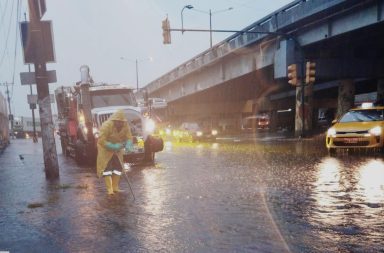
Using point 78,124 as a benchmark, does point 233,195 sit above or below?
below

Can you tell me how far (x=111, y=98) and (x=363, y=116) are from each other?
9725 millimetres

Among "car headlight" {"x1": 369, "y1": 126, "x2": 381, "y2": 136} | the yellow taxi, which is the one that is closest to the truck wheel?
the yellow taxi

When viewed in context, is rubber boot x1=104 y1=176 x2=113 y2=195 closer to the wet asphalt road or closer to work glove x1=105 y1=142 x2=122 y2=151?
the wet asphalt road

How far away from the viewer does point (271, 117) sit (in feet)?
168

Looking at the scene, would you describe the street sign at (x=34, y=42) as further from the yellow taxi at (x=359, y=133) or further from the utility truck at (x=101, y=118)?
the yellow taxi at (x=359, y=133)

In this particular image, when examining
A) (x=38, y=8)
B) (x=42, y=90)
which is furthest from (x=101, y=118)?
(x=38, y=8)

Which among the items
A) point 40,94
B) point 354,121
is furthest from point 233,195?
point 354,121

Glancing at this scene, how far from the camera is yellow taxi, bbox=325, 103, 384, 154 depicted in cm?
1469

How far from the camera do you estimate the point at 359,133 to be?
14812 mm

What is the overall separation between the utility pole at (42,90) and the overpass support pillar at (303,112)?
767 inches

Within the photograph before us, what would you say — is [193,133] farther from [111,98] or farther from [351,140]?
[351,140]

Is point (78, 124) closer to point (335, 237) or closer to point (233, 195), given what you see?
point (233, 195)

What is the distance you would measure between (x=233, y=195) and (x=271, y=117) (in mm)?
Result: 43727

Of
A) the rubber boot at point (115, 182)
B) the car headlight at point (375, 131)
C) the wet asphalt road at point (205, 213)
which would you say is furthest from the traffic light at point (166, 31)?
Answer: the rubber boot at point (115, 182)
